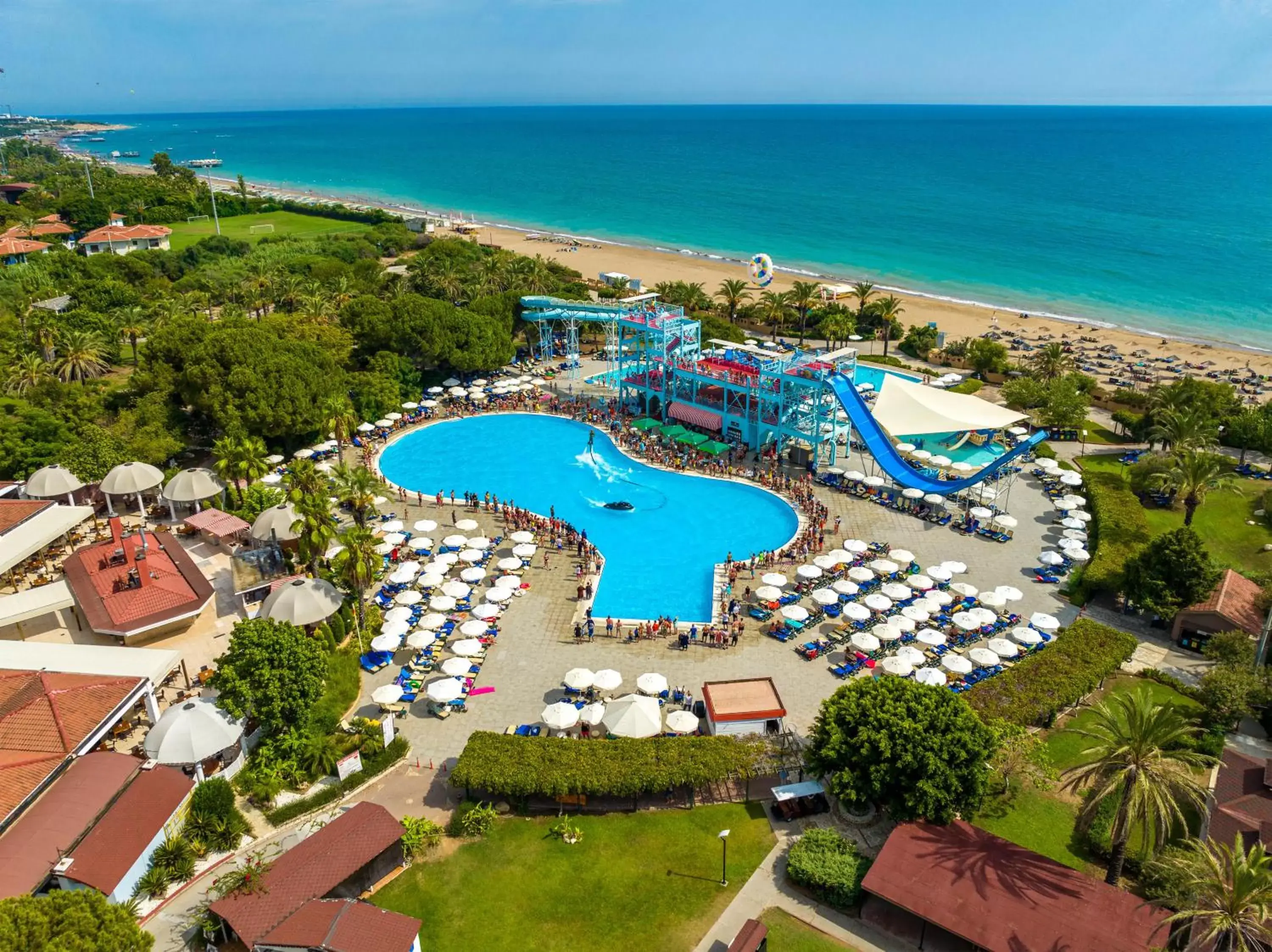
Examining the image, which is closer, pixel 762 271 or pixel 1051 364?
pixel 1051 364

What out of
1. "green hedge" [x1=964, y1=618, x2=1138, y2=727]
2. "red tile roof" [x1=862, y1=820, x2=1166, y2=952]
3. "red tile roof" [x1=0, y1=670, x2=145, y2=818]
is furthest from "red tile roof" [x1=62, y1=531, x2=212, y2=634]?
"green hedge" [x1=964, y1=618, x2=1138, y2=727]

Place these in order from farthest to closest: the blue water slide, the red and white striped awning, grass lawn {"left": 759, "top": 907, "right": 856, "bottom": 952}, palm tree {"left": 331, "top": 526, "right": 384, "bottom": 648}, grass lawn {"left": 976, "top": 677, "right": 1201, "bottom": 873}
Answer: the red and white striped awning
the blue water slide
palm tree {"left": 331, "top": 526, "right": 384, "bottom": 648}
grass lawn {"left": 976, "top": 677, "right": 1201, "bottom": 873}
grass lawn {"left": 759, "top": 907, "right": 856, "bottom": 952}

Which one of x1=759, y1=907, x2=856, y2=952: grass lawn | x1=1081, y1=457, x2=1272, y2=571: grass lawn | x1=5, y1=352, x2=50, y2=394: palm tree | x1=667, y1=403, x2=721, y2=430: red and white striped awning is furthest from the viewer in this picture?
x1=667, y1=403, x2=721, y2=430: red and white striped awning

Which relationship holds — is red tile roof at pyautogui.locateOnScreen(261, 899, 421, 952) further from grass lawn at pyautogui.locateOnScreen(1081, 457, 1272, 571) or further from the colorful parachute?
the colorful parachute

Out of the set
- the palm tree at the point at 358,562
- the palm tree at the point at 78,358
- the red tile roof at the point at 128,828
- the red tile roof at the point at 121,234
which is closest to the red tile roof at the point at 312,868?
the red tile roof at the point at 128,828

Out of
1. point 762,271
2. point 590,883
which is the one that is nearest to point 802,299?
point 762,271

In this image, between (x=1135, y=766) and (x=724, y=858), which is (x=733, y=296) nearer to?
(x=724, y=858)
